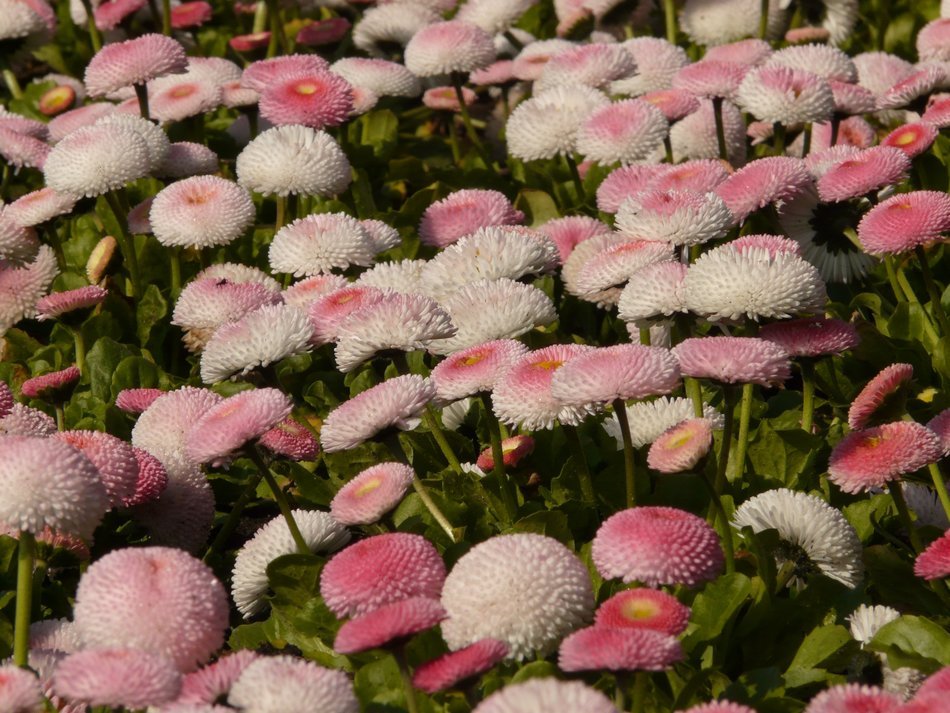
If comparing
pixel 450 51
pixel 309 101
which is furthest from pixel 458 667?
pixel 450 51

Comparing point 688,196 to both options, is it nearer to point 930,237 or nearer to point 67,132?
point 930,237

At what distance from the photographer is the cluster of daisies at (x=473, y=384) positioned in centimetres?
267

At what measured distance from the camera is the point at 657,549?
8.73 ft

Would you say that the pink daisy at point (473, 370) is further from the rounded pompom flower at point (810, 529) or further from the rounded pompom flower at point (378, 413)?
the rounded pompom flower at point (810, 529)

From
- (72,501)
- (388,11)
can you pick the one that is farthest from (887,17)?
(72,501)

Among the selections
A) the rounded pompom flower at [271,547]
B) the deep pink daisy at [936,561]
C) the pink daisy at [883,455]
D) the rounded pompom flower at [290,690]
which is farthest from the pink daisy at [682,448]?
the rounded pompom flower at [290,690]

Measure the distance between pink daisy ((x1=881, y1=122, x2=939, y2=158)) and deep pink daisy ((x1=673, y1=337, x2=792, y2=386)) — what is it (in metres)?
1.53

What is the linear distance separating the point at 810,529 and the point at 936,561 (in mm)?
382

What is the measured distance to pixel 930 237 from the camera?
378 centimetres

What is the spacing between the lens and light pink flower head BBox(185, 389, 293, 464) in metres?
3.08

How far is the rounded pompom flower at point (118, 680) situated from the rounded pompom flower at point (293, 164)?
8.00 feet

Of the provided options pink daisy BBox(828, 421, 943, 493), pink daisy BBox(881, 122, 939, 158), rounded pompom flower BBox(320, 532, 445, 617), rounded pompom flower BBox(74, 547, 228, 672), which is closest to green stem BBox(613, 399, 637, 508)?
pink daisy BBox(828, 421, 943, 493)

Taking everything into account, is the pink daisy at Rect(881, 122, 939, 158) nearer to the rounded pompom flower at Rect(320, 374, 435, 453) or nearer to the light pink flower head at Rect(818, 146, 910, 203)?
the light pink flower head at Rect(818, 146, 910, 203)

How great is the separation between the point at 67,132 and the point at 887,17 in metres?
3.56
